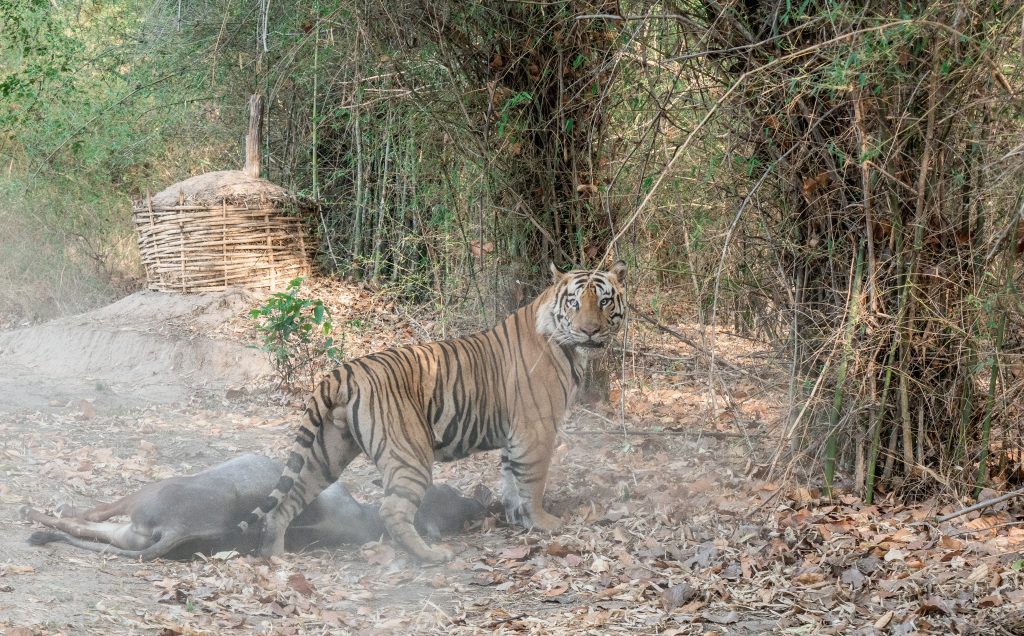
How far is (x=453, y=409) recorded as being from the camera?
5.24 meters

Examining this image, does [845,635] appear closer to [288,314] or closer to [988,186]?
[988,186]

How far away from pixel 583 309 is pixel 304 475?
63.7 inches

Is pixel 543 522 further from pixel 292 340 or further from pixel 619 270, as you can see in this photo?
pixel 292 340

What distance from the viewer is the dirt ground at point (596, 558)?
385cm

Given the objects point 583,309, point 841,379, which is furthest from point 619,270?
point 841,379

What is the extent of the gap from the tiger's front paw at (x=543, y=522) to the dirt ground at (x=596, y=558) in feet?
0.28

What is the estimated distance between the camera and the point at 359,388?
4.90 m

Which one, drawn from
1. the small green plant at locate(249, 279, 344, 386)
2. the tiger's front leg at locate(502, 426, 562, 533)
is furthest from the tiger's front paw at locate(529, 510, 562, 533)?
the small green plant at locate(249, 279, 344, 386)

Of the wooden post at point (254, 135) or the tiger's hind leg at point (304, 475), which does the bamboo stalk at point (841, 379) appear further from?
the wooden post at point (254, 135)

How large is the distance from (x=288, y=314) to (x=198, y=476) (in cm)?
312

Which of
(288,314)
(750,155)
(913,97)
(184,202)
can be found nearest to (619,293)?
(750,155)

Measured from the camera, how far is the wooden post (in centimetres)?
986

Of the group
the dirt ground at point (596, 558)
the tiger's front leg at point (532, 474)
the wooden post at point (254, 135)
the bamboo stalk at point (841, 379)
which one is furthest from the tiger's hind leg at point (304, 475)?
the wooden post at point (254, 135)

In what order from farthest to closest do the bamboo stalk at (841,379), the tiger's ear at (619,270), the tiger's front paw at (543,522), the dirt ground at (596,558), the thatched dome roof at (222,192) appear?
the thatched dome roof at (222,192)
the tiger's ear at (619,270)
the tiger's front paw at (543,522)
the bamboo stalk at (841,379)
the dirt ground at (596,558)
